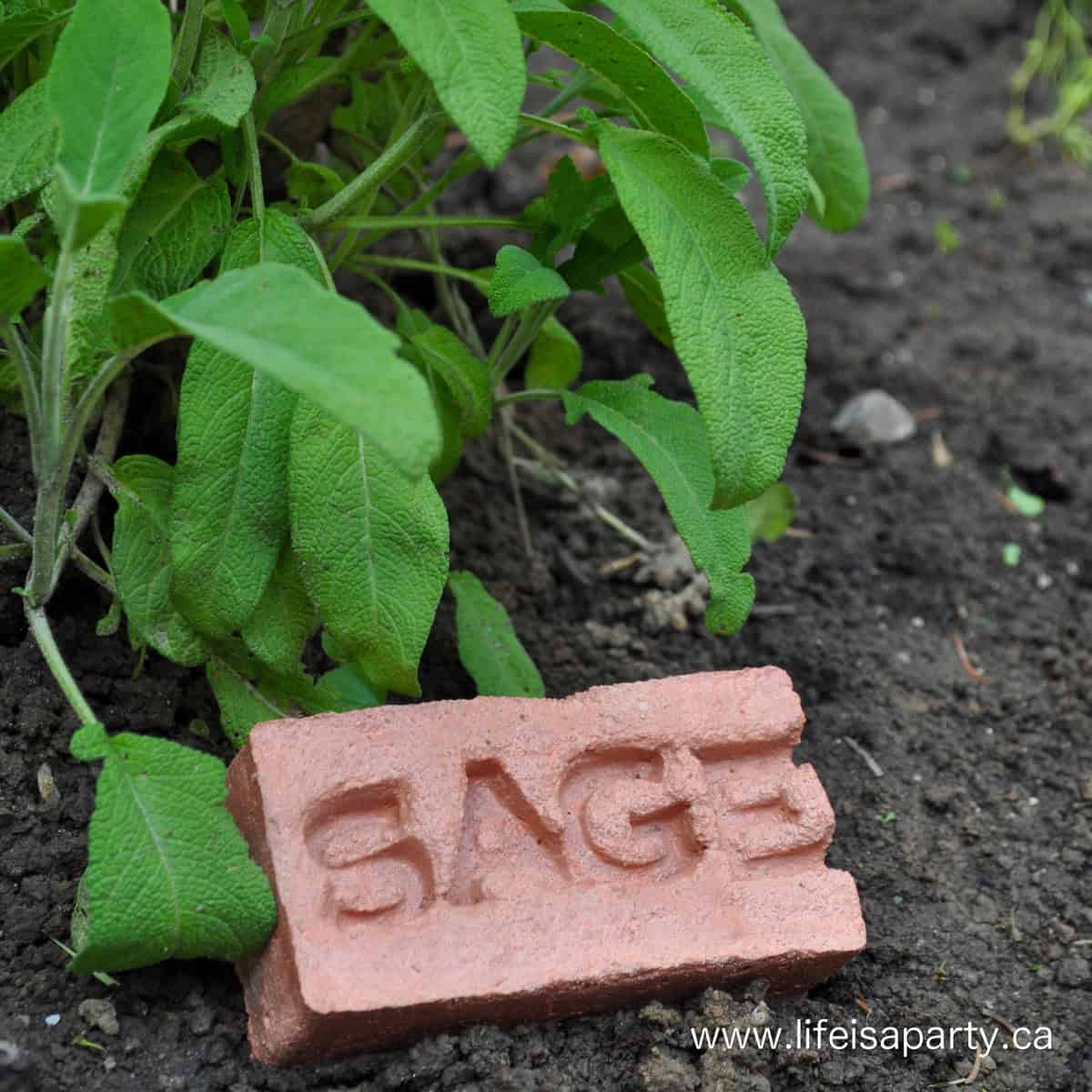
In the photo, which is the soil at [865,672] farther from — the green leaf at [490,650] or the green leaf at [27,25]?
the green leaf at [27,25]

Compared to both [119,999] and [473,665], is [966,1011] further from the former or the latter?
[119,999]

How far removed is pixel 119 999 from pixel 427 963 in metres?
0.28

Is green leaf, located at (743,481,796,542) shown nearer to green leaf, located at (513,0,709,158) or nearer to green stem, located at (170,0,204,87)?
green leaf, located at (513,0,709,158)

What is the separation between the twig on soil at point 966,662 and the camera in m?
1.77

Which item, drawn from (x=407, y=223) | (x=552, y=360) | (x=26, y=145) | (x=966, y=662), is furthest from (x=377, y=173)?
(x=966, y=662)

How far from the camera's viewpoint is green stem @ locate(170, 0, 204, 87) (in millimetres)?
1335

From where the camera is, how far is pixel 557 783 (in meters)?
1.31

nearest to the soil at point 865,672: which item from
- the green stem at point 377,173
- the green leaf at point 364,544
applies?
the green leaf at point 364,544

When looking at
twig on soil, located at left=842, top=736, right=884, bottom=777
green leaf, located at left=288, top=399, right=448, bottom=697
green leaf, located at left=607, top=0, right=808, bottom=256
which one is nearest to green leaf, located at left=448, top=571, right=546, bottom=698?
green leaf, located at left=288, top=399, right=448, bottom=697

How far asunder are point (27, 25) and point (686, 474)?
76 centimetres

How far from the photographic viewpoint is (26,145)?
132 centimetres

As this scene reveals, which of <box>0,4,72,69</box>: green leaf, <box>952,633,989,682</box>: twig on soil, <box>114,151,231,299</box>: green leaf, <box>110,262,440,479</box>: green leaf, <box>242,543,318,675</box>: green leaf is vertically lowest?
<box>952,633,989,682</box>: twig on soil

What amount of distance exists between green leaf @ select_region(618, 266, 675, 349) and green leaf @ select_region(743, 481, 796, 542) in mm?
318

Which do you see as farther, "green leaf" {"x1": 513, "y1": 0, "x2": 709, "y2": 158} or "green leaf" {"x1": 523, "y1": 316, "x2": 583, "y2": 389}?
"green leaf" {"x1": 523, "y1": 316, "x2": 583, "y2": 389}
